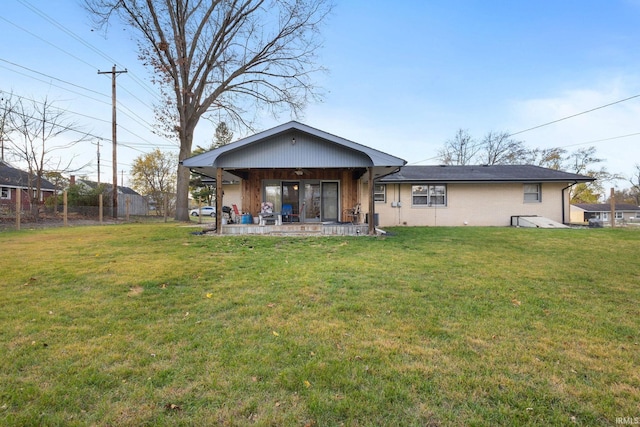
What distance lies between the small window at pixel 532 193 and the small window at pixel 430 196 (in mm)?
4165

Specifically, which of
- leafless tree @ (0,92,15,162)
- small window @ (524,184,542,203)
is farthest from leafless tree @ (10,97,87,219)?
Result: small window @ (524,184,542,203)

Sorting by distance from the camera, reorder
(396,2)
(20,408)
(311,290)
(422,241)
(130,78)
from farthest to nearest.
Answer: (130,78) → (396,2) → (422,241) → (311,290) → (20,408)

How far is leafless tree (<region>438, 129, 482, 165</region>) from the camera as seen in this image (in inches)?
1380

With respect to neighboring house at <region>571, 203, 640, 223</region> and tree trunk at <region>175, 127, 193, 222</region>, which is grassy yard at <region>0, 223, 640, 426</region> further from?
neighboring house at <region>571, 203, 640, 223</region>

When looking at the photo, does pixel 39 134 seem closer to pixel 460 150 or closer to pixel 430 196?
pixel 430 196

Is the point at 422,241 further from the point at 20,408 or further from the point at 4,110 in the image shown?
the point at 4,110

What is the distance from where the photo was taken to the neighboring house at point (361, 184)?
10.4m

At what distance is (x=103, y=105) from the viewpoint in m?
18.7

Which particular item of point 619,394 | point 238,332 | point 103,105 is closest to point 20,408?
point 238,332

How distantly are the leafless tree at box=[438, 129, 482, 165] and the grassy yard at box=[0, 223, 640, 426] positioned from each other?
Answer: 32894mm

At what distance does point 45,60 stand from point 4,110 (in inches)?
131

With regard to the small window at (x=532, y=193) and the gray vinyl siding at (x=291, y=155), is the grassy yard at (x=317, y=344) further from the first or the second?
the small window at (x=532, y=193)

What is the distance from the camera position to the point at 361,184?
13.4 m

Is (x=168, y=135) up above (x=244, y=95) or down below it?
below
